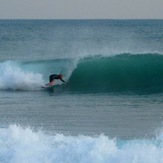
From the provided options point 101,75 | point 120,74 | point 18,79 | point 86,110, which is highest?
point 18,79

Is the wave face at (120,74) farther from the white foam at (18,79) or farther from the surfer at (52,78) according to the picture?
the white foam at (18,79)

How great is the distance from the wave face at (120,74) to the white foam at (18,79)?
4.47 feet

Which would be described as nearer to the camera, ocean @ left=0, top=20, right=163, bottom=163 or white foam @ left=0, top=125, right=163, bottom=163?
white foam @ left=0, top=125, right=163, bottom=163

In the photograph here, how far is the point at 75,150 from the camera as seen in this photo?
11.2 m

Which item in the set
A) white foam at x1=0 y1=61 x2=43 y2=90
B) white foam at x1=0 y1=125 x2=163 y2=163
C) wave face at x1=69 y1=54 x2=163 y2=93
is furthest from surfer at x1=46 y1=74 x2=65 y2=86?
white foam at x1=0 y1=125 x2=163 y2=163

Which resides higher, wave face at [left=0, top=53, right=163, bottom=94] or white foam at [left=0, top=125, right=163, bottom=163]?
wave face at [left=0, top=53, right=163, bottom=94]

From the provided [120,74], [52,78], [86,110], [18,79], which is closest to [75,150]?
[86,110]

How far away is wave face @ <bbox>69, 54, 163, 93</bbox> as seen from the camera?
Answer: 22359 mm

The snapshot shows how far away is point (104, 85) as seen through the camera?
22781 millimetres

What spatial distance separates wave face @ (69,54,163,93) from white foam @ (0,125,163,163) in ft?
33.7

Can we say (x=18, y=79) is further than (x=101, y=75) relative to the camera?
Yes

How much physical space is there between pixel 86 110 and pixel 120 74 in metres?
6.41

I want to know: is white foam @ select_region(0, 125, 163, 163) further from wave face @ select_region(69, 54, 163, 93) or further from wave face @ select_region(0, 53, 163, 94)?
wave face @ select_region(69, 54, 163, 93)

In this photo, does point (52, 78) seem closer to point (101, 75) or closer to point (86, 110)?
point (101, 75)
